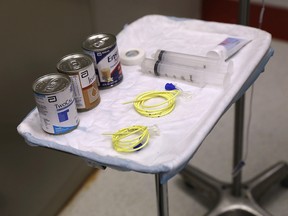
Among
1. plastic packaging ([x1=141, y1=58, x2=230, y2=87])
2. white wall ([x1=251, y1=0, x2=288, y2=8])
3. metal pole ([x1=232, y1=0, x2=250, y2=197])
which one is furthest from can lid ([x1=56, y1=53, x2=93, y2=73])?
white wall ([x1=251, y1=0, x2=288, y2=8])

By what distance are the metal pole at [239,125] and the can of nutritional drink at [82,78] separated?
0.43 m

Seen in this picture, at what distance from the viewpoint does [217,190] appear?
1.34 meters

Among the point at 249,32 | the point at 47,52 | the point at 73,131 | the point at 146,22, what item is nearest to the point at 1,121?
the point at 47,52

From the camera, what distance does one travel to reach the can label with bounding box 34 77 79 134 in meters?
0.76

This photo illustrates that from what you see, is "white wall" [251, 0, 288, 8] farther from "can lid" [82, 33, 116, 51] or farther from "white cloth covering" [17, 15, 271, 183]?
"can lid" [82, 33, 116, 51]

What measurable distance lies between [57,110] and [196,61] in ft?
1.05

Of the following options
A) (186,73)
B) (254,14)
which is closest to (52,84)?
(186,73)

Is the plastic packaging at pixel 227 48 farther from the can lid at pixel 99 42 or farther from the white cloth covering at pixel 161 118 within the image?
the can lid at pixel 99 42

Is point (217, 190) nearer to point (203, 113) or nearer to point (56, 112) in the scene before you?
point (203, 113)

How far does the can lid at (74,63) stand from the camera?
82 cm

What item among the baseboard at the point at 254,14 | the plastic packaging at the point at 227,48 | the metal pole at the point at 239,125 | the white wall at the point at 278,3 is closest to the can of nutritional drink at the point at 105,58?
the plastic packaging at the point at 227,48

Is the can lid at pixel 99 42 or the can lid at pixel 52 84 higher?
the can lid at pixel 99 42

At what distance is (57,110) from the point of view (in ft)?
2.51

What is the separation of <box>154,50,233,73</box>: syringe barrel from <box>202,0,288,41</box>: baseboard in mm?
1141
